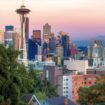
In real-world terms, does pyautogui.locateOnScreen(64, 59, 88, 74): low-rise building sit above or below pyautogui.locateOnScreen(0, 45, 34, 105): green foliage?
below

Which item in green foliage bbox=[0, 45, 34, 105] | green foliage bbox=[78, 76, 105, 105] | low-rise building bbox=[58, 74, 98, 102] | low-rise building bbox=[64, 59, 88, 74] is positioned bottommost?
low-rise building bbox=[58, 74, 98, 102]

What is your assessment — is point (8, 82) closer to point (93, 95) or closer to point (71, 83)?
point (93, 95)

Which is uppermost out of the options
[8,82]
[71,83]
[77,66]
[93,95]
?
[8,82]

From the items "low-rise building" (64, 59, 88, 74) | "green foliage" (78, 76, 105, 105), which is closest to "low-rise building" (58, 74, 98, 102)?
"low-rise building" (64, 59, 88, 74)

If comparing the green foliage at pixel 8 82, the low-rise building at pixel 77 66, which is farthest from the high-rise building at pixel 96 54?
the green foliage at pixel 8 82

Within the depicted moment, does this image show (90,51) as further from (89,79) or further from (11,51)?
(11,51)

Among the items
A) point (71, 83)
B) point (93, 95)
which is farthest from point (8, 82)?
point (71, 83)

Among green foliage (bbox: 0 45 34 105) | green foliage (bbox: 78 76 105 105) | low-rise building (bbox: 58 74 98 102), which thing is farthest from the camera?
low-rise building (bbox: 58 74 98 102)

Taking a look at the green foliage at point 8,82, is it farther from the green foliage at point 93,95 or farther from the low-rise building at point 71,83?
the low-rise building at point 71,83

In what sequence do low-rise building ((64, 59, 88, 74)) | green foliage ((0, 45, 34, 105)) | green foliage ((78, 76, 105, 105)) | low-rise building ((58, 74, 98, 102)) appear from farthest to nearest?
low-rise building ((64, 59, 88, 74)) < low-rise building ((58, 74, 98, 102)) < green foliage ((78, 76, 105, 105)) < green foliage ((0, 45, 34, 105))

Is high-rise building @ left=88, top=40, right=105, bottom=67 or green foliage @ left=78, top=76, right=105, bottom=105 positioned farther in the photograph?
high-rise building @ left=88, top=40, right=105, bottom=67

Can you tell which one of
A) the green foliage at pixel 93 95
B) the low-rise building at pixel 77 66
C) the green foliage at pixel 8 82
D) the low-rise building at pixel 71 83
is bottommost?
the low-rise building at pixel 71 83

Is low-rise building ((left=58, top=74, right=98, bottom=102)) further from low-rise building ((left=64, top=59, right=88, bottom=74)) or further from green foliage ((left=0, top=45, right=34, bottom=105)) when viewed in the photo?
green foliage ((left=0, top=45, right=34, bottom=105))

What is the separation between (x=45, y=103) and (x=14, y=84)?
1688cm
